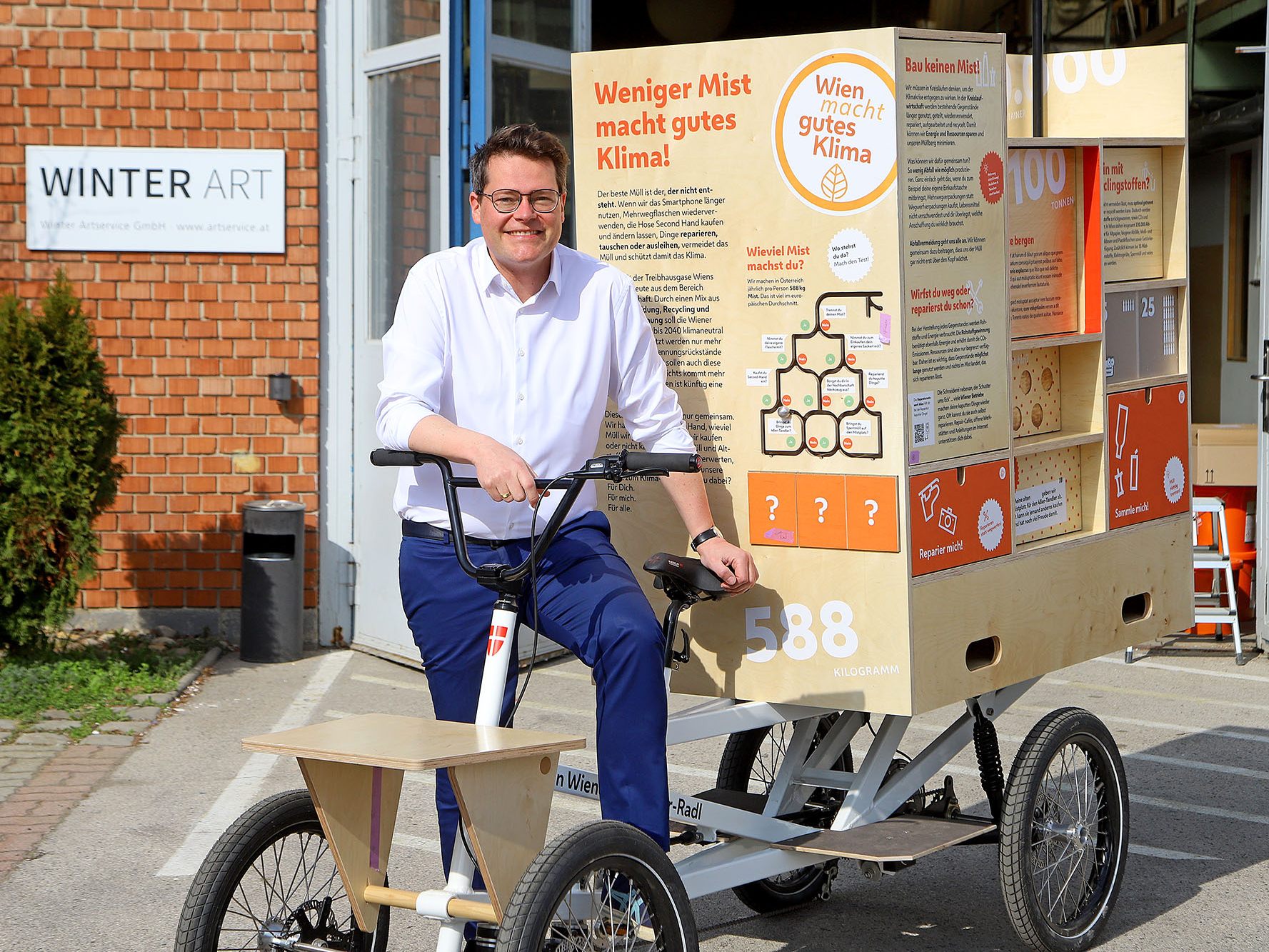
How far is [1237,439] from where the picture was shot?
8.59 m

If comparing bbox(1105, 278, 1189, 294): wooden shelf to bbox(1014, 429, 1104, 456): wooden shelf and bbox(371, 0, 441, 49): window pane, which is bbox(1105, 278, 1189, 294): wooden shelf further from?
bbox(371, 0, 441, 49): window pane

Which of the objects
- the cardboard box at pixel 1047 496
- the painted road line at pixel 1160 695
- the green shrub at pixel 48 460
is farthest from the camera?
the painted road line at pixel 1160 695

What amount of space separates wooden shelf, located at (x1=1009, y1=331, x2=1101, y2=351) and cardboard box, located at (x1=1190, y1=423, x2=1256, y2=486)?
462 centimetres

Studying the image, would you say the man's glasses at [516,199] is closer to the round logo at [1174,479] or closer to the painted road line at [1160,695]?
the round logo at [1174,479]

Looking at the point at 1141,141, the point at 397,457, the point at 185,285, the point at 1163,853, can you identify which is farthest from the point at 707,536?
the point at 185,285

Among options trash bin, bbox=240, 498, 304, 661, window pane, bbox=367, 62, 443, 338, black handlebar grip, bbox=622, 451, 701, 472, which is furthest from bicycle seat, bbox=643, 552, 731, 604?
trash bin, bbox=240, 498, 304, 661

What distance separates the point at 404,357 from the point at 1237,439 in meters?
6.45

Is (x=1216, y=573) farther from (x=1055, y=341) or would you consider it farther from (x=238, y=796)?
(x=238, y=796)

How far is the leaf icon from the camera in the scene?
3699mm

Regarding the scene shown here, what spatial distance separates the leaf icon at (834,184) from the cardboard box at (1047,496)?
974mm

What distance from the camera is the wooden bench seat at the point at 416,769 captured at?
2842 mm

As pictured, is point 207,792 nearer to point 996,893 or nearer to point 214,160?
point 996,893

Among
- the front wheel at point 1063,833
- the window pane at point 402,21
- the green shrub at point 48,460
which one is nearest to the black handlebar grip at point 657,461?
the front wheel at point 1063,833

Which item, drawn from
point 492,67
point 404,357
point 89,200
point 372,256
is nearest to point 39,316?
point 89,200
